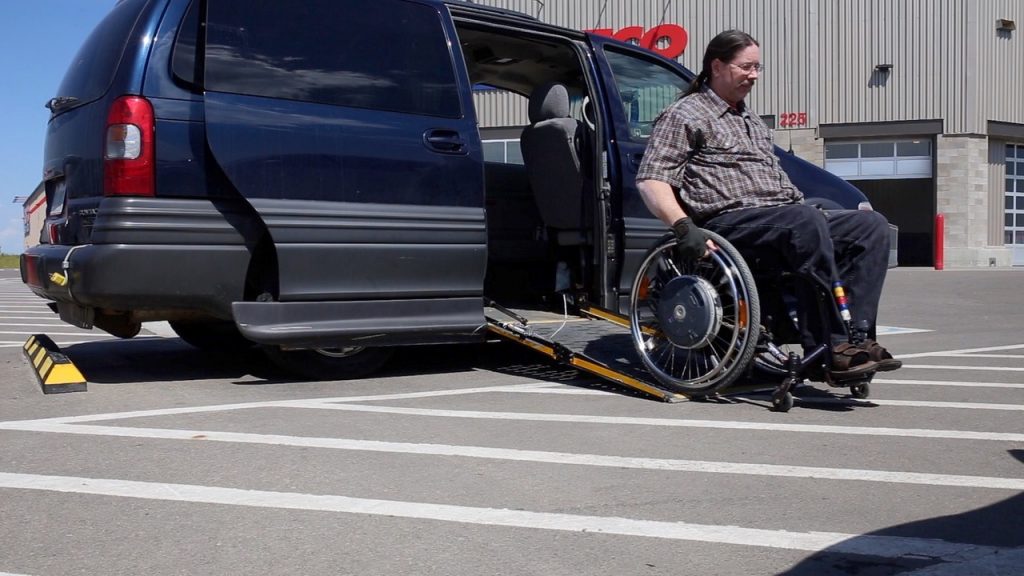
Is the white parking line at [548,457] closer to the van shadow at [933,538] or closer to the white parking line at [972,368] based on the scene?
the van shadow at [933,538]

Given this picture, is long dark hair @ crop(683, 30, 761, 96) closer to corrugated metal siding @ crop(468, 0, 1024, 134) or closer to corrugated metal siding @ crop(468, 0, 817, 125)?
corrugated metal siding @ crop(468, 0, 1024, 134)

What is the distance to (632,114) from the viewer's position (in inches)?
249

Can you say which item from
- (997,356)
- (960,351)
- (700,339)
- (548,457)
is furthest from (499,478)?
(960,351)

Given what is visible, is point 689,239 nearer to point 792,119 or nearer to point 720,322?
point 720,322

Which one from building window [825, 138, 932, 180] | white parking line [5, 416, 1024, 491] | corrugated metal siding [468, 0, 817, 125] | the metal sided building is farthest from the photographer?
building window [825, 138, 932, 180]

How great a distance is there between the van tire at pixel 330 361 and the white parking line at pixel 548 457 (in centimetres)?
126

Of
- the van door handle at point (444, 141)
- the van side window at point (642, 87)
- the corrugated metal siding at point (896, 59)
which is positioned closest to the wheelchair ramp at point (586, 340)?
the van door handle at point (444, 141)

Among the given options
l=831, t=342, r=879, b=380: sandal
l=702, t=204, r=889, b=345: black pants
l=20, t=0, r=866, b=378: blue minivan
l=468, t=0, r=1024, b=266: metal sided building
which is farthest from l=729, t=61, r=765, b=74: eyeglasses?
l=468, t=0, r=1024, b=266: metal sided building

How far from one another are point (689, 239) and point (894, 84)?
74.1 ft

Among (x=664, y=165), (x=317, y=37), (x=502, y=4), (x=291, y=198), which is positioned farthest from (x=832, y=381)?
(x=502, y=4)

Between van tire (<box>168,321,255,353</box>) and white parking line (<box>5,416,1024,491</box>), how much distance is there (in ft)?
7.32

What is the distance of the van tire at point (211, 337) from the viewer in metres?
6.48

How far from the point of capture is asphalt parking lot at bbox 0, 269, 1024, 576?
2623 millimetres

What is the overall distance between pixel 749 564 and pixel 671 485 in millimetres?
758
